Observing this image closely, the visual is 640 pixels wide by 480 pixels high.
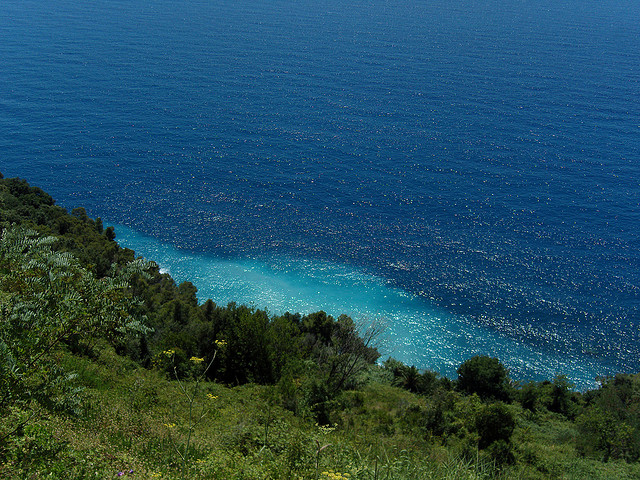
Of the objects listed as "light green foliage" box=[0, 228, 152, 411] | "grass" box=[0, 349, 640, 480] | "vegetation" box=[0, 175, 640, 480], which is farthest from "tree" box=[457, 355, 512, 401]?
"light green foliage" box=[0, 228, 152, 411]

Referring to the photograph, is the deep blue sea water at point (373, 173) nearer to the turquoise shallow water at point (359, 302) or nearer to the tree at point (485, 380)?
the turquoise shallow water at point (359, 302)

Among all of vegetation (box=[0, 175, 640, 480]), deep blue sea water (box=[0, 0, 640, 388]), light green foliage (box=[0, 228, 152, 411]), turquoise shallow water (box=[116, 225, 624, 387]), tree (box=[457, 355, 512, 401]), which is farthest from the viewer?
deep blue sea water (box=[0, 0, 640, 388])

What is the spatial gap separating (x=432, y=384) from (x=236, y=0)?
8005 inches

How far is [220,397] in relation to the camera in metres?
25.7

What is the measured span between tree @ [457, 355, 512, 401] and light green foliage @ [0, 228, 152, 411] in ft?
115

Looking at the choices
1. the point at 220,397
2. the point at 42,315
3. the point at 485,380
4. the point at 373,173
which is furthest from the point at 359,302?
the point at 42,315

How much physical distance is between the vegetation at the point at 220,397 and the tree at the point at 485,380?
0.11 metres

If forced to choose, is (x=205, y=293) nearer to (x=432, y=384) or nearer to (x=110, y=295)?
(x=432, y=384)

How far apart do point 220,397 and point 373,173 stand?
54676mm

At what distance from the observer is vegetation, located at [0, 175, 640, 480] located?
36.2 ft

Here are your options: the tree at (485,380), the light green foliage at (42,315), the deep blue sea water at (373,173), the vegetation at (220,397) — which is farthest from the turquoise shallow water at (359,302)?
the light green foliage at (42,315)

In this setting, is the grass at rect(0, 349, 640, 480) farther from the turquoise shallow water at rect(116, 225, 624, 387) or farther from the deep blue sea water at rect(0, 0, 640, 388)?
Result: the deep blue sea water at rect(0, 0, 640, 388)

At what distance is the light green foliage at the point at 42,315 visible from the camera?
10.1 m

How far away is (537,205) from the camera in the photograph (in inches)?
2630
